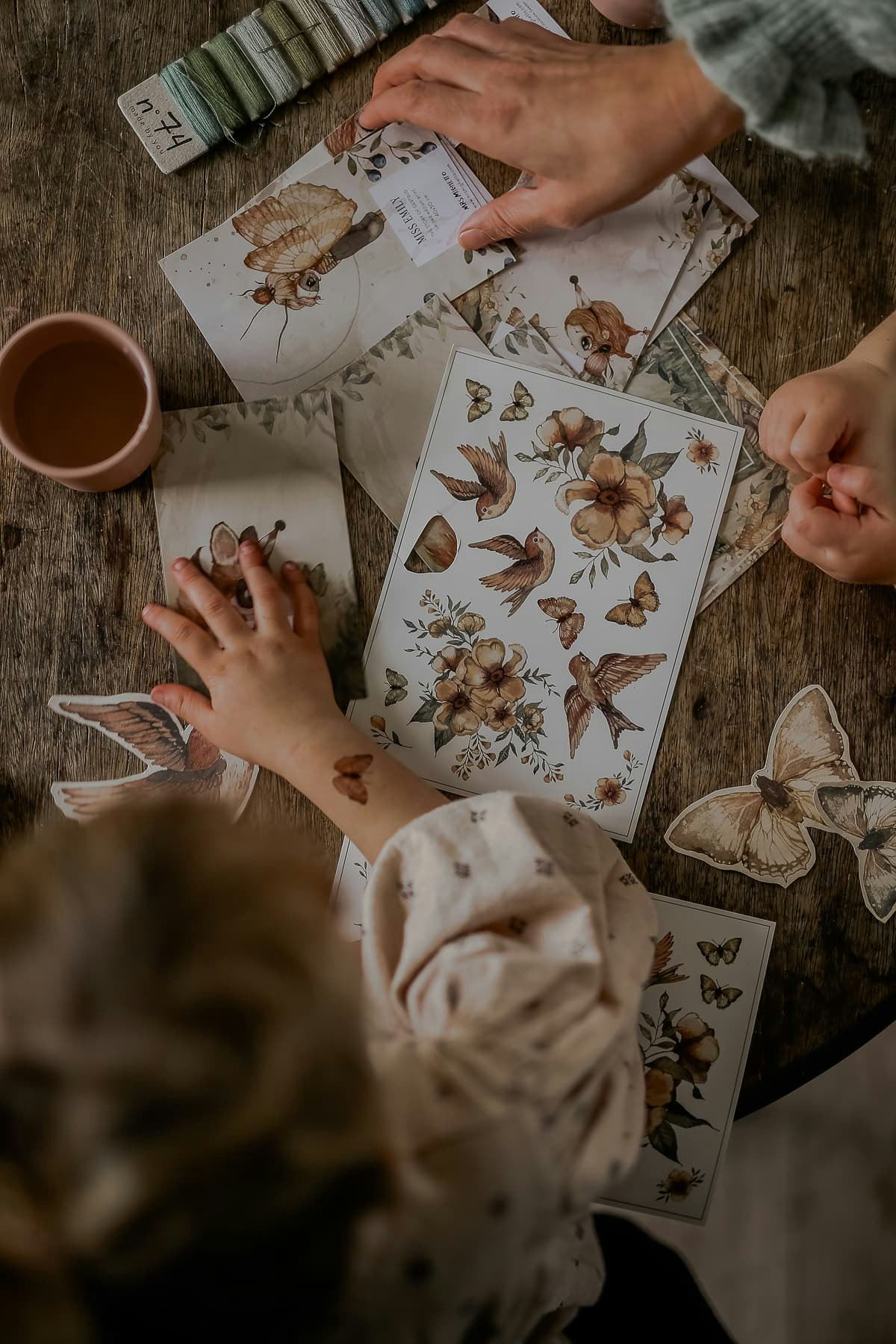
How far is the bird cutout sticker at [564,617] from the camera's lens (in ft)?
2.35

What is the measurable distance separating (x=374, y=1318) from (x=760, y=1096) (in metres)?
0.36

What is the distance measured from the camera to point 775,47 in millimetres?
567

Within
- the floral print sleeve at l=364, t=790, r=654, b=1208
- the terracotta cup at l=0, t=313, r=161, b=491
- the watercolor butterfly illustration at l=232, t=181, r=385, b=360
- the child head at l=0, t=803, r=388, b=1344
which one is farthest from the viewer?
the watercolor butterfly illustration at l=232, t=181, r=385, b=360

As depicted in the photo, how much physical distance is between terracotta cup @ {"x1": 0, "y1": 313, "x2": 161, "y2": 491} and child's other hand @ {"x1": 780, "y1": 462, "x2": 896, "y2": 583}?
491mm

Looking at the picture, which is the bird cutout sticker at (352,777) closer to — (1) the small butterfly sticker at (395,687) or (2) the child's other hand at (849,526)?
(1) the small butterfly sticker at (395,687)

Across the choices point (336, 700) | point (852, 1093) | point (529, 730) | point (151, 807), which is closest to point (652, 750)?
point (529, 730)

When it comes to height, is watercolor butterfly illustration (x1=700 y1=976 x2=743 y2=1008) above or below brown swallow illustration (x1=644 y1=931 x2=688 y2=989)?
below

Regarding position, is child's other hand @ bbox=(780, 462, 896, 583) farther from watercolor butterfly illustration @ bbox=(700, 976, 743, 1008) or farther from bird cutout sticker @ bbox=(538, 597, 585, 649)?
watercolor butterfly illustration @ bbox=(700, 976, 743, 1008)

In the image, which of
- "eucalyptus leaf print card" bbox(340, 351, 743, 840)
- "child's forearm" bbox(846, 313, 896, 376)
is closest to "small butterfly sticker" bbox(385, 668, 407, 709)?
"eucalyptus leaf print card" bbox(340, 351, 743, 840)

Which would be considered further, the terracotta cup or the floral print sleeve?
the terracotta cup

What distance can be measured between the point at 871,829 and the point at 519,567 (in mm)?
341

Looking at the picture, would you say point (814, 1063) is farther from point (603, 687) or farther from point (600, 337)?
point (600, 337)

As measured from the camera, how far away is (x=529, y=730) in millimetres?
710

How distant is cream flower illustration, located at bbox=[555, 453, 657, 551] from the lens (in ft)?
2.38
